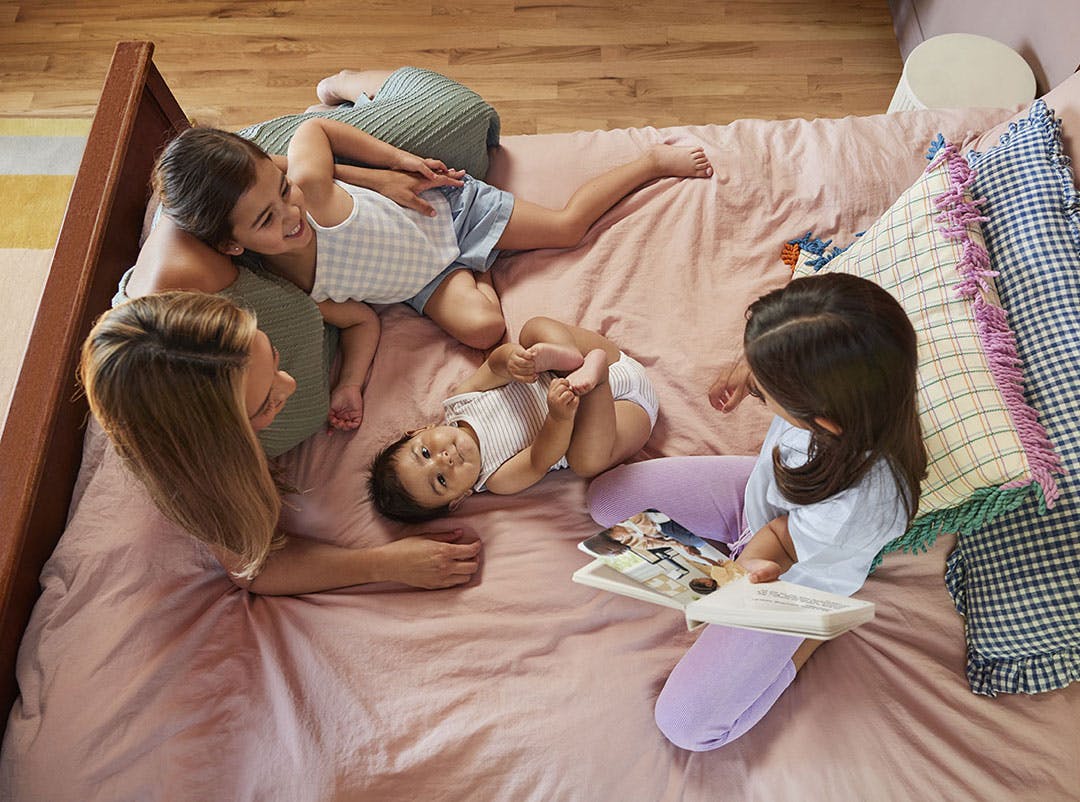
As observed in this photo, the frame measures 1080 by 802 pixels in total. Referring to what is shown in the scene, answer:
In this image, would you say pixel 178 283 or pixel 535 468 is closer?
pixel 178 283

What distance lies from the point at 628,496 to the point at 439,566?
292mm

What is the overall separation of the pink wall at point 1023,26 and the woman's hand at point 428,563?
1.49 m

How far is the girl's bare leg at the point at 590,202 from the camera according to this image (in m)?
1.50

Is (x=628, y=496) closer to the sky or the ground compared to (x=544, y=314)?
closer to the ground

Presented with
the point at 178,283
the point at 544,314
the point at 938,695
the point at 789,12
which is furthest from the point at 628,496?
the point at 789,12

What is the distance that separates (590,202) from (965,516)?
82cm

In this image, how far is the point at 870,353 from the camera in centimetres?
84

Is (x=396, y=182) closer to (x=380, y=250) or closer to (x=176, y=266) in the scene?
(x=380, y=250)

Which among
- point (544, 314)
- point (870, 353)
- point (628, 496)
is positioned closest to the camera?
point (870, 353)

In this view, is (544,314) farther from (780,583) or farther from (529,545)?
(780,583)

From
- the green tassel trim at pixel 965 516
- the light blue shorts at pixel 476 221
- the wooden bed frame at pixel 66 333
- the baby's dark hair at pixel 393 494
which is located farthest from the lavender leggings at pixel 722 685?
the wooden bed frame at pixel 66 333

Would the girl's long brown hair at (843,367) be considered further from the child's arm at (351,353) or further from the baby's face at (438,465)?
the child's arm at (351,353)

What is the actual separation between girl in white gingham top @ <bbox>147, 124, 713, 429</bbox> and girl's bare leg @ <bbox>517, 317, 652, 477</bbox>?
14 centimetres

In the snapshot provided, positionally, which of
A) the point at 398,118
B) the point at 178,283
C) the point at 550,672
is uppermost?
the point at 398,118
